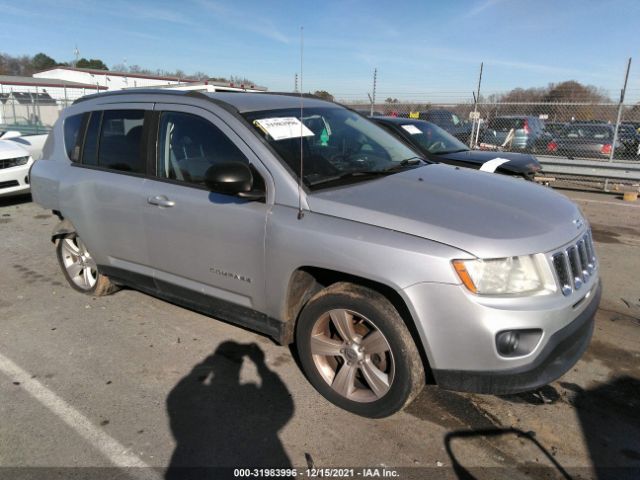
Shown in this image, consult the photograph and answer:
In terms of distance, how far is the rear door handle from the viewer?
3389 millimetres

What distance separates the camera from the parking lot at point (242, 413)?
253 cm

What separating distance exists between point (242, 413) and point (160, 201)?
5.18 ft

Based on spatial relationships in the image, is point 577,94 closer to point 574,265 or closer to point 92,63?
point 574,265

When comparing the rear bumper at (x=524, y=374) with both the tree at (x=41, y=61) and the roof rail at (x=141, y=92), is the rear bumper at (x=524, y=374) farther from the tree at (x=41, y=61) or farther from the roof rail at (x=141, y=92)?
the tree at (x=41, y=61)

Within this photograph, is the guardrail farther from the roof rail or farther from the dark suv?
the roof rail

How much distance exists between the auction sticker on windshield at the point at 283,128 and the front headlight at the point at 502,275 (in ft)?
4.81

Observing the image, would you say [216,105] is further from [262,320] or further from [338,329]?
[338,329]

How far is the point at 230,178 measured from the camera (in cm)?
282

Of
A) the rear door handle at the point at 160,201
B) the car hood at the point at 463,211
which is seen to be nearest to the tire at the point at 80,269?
the rear door handle at the point at 160,201

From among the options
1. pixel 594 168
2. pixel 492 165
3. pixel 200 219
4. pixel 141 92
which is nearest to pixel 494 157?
pixel 492 165

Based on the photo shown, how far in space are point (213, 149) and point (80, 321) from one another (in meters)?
2.07

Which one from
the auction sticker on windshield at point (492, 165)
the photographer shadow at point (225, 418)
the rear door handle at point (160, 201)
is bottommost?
the photographer shadow at point (225, 418)

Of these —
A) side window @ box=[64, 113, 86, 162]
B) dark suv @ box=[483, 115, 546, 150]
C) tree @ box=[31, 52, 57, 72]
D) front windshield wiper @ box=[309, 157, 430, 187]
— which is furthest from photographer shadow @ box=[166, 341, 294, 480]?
tree @ box=[31, 52, 57, 72]

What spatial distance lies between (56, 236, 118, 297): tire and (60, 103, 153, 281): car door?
0.31 m
